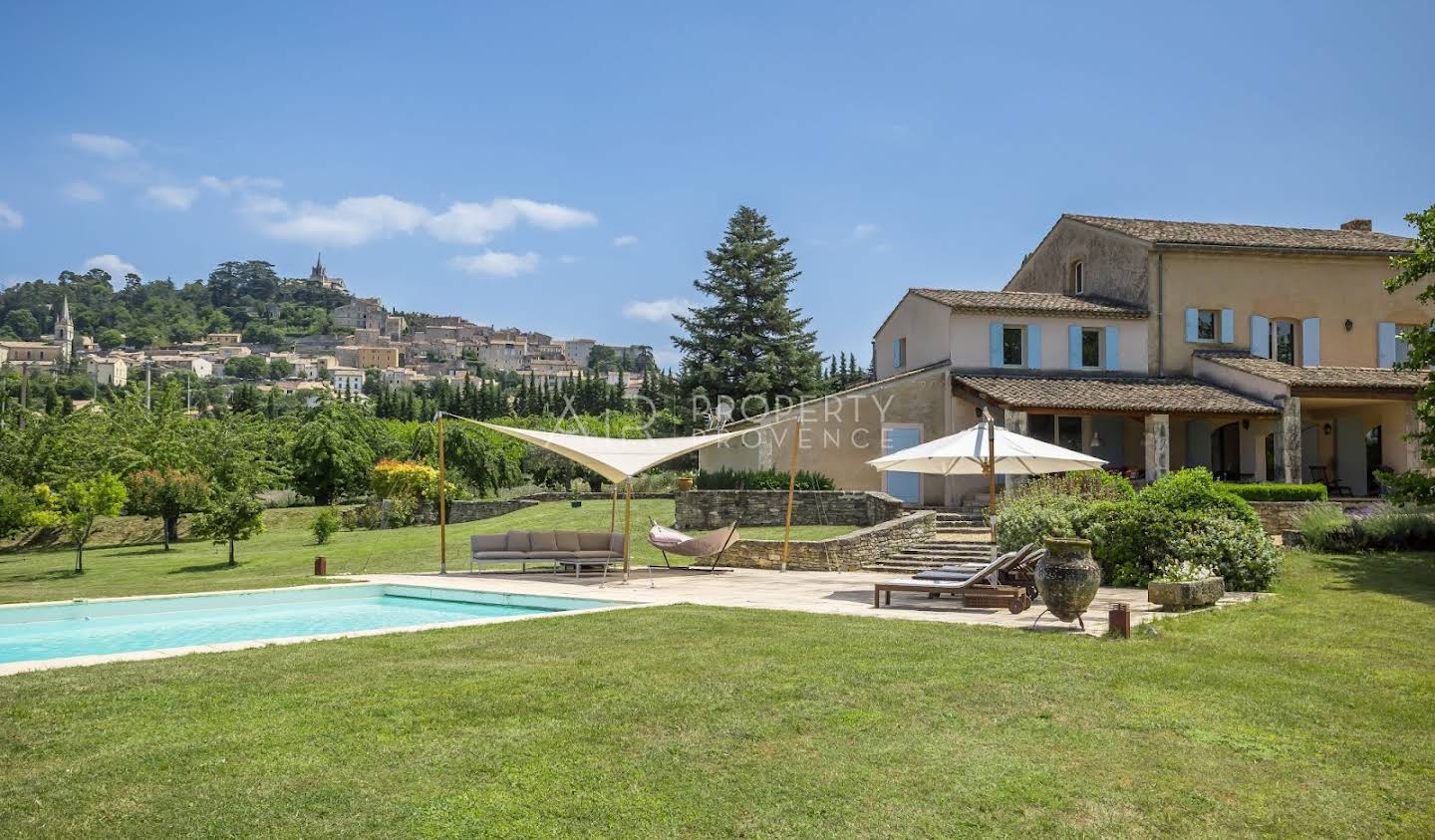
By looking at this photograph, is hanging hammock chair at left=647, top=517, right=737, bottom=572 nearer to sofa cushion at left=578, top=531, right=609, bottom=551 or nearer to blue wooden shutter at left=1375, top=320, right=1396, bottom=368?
sofa cushion at left=578, top=531, right=609, bottom=551

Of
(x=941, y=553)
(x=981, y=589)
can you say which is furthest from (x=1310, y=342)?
(x=981, y=589)

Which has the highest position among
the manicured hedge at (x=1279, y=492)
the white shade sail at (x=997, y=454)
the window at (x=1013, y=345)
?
the window at (x=1013, y=345)

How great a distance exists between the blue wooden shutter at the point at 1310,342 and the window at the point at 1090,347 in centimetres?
513

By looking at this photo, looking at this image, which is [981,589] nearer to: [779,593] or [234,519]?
[779,593]

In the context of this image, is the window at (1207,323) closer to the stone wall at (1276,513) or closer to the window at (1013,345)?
the window at (1013,345)

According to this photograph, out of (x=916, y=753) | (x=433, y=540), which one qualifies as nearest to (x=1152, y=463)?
(x=433, y=540)

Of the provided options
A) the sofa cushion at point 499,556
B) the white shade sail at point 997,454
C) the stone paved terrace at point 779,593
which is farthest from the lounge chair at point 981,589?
the sofa cushion at point 499,556

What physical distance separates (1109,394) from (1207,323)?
4.58 meters

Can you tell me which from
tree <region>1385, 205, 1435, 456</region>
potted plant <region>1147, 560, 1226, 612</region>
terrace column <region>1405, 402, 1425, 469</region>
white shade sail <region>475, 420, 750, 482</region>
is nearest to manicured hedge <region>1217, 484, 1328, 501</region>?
terrace column <region>1405, 402, 1425, 469</region>

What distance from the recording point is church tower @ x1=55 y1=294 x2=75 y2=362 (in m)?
166

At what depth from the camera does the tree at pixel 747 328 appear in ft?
128

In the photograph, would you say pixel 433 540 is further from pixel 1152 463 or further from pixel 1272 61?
pixel 1272 61

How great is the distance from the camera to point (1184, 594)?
9.59 m

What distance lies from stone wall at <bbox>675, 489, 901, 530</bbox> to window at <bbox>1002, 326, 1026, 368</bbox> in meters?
5.99
